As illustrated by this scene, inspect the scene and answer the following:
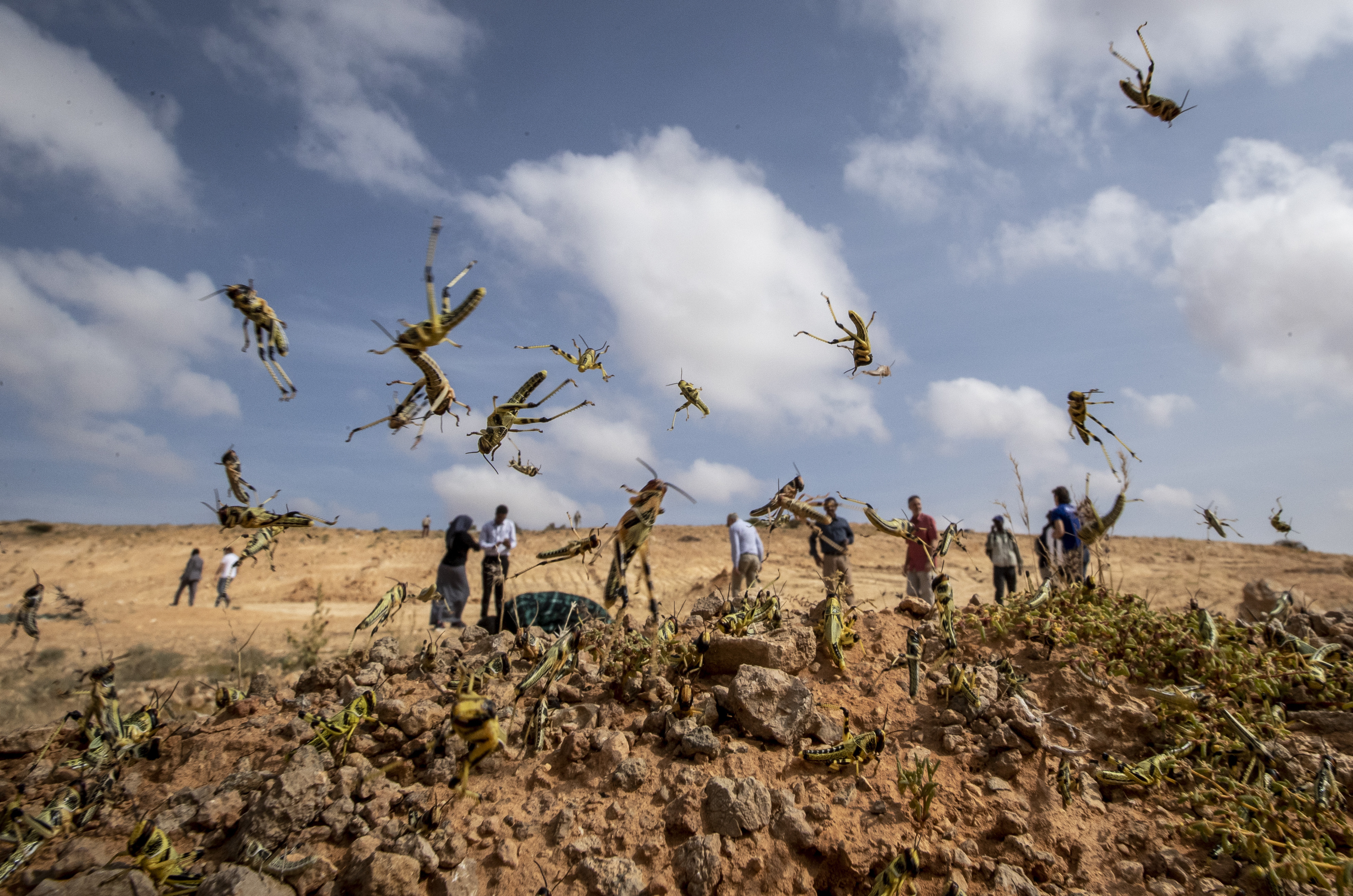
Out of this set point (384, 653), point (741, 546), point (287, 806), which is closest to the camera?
point (287, 806)

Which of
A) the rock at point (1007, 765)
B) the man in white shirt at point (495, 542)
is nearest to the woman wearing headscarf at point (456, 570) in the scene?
the man in white shirt at point (495, 542)

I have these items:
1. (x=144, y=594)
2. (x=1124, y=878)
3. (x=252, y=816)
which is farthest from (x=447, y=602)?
(x=144, y=594)

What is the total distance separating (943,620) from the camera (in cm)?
410

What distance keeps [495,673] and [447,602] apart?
6854 millimetres

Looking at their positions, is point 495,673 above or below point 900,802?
above

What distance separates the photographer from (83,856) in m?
3.26

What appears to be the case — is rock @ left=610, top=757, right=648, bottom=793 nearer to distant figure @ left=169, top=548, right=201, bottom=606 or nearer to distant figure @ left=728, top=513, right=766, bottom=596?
distant figure @ left=728, top=513, right=766, bottom=596

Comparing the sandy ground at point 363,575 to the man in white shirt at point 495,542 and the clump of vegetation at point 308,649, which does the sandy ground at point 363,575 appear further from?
the man in white shirt at point 495,542

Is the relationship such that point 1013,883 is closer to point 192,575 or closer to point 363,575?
point 192,575

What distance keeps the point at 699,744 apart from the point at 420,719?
1.67 meters

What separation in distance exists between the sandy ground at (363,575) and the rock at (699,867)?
9.98 ft

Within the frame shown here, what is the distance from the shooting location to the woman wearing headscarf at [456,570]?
11.0 m

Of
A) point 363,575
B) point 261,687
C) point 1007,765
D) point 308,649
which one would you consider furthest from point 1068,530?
point 363,575

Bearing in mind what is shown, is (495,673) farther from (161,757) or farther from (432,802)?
(161,757)
